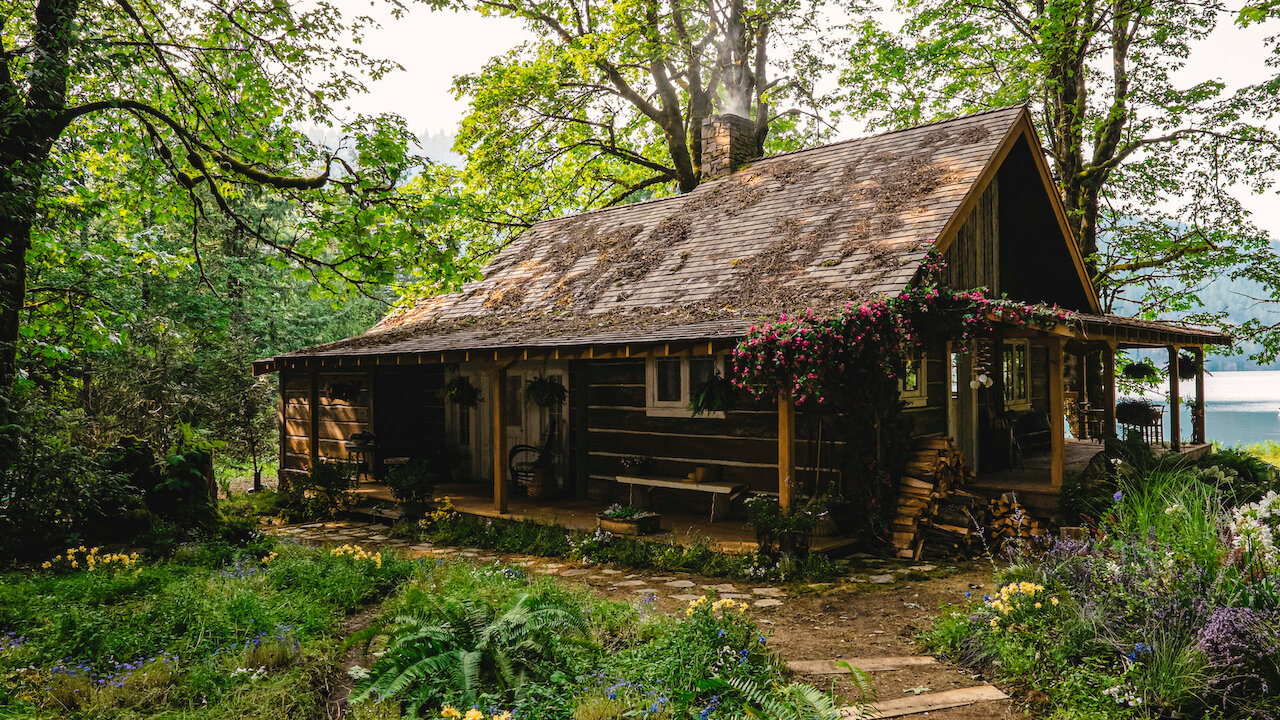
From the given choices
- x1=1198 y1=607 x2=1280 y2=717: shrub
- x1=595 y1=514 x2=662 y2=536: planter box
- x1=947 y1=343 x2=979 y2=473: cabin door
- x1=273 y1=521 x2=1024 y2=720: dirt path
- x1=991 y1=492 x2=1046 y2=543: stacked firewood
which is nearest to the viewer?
x1=1198 y1=607 x2=1280 y2=717: shrub

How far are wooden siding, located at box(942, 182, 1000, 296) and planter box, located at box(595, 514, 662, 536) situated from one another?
15.7 ft

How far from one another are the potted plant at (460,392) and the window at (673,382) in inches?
132

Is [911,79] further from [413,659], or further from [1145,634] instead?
[413,659]

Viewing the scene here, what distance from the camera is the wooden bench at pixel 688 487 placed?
9.12 m

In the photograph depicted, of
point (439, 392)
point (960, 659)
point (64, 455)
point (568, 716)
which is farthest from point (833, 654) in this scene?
point (439, 392)

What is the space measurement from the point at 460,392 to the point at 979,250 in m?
8.15

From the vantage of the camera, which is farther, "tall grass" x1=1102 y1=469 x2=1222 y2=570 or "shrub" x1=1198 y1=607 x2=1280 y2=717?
"tall grass" x1=1102 y1=469 x2=1222 y2=570

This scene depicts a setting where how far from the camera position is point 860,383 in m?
8.30

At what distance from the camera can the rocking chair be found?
446 inches

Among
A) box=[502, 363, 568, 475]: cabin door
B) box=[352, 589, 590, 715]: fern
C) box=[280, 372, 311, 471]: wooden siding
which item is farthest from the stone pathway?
box=[280, 372, 311, 471]: wooden siding

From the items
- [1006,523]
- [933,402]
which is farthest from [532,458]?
[1006,523]

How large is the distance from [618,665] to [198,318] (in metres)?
19.6

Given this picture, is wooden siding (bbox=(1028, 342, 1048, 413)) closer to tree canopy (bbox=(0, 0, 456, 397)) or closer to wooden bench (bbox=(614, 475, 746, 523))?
wooden bench (bbox=(614, 475, 746, 523))

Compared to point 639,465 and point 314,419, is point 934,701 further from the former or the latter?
point 314,419
